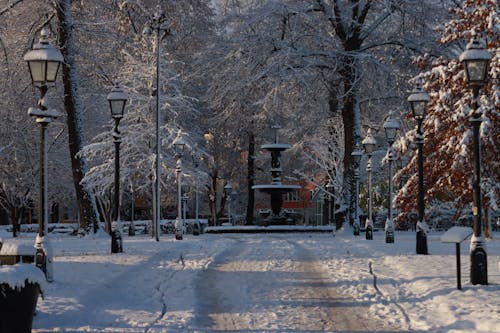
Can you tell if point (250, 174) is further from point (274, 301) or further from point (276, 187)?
point (274, 301)

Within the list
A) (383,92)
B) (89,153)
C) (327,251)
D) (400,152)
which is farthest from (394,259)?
(89,153)

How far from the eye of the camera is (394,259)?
16453 mm

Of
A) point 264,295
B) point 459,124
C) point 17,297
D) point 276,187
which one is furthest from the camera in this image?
point 276,187

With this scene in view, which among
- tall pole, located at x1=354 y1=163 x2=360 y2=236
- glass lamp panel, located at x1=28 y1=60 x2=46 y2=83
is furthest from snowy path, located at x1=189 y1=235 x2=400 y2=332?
tall pole, located at x1=354 y1=163 x2=360 y2=236

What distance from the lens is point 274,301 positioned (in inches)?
420

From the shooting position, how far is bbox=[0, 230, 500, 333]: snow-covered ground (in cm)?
895

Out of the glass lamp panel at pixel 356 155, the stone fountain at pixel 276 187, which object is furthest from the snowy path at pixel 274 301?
the stone fountain at pixel 276 187

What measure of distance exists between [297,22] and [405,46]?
15.8 ft

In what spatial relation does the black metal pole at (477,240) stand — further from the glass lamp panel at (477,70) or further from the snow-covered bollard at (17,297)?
the snow-covered bollard at (17,297)

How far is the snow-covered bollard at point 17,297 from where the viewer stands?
Answer: 750 cm

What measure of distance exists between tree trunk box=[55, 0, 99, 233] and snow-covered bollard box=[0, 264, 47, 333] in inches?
806

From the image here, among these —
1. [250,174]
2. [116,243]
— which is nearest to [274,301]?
[116,243]

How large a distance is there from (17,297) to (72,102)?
69.8 feet

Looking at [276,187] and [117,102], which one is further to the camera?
[276,187]
